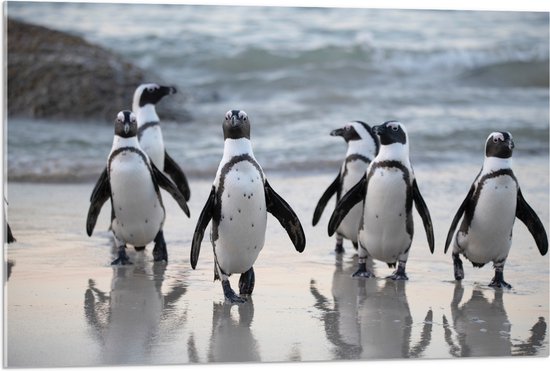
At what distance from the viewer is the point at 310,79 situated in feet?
35.2

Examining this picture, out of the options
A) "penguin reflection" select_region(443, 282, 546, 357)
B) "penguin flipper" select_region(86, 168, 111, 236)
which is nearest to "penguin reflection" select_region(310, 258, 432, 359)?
"penguin reflection" select_region(443, 282, 546, 357)

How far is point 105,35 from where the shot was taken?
965cm

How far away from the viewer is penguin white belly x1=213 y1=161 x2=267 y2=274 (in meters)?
4.46

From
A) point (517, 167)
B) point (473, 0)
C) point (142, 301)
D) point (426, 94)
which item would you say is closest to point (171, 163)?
point (142, 301)

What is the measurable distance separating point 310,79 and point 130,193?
571 centimetres

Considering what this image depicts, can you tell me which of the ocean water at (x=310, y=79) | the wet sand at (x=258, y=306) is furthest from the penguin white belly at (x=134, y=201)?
the ocean water at (x=310, y=79)

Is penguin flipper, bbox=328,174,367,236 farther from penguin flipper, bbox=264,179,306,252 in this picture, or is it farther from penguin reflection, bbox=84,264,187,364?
penguin reflection, bbox=84,264,187,364

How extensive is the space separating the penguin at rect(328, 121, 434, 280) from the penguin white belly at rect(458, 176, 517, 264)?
230mm

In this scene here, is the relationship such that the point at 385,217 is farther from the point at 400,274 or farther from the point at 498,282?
the point at 498,282

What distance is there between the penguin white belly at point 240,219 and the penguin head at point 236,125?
117mm

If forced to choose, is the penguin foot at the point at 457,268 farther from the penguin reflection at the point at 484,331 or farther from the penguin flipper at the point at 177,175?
the penguin flipper at the point at 177,175

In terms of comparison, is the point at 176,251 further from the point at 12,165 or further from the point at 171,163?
the point at 12,165

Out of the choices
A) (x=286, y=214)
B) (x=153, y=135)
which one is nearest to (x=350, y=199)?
(x=286, y=214)

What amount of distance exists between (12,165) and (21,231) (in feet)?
5.63
